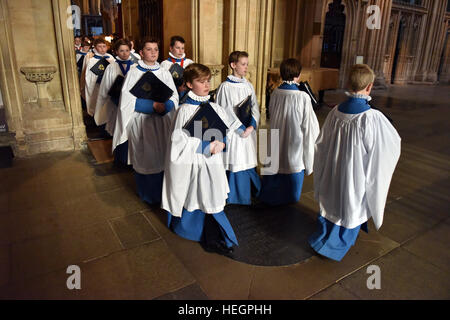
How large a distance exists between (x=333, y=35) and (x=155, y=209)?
1314 centimetres

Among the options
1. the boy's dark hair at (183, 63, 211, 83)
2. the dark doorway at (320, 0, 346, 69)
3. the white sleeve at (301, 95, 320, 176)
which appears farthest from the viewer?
the dark doorway at (320, 0, 346, 69)

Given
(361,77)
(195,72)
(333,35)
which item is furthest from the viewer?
(333,35)

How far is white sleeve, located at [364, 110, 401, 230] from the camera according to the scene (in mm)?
2643

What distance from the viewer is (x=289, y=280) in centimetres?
271

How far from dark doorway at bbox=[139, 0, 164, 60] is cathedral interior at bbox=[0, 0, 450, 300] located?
5 cm

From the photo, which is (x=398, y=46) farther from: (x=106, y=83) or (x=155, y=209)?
(x=155, y=209)

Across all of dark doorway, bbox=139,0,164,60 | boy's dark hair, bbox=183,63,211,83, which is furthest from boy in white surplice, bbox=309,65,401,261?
dark doorway, bbox=139,0,164,60

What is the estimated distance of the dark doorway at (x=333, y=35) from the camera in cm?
1377

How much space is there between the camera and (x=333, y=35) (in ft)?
47.1

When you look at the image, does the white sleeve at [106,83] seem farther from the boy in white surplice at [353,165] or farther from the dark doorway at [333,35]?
the dark doorway at [333,35]

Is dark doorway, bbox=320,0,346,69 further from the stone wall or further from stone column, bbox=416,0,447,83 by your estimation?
the stone wall
